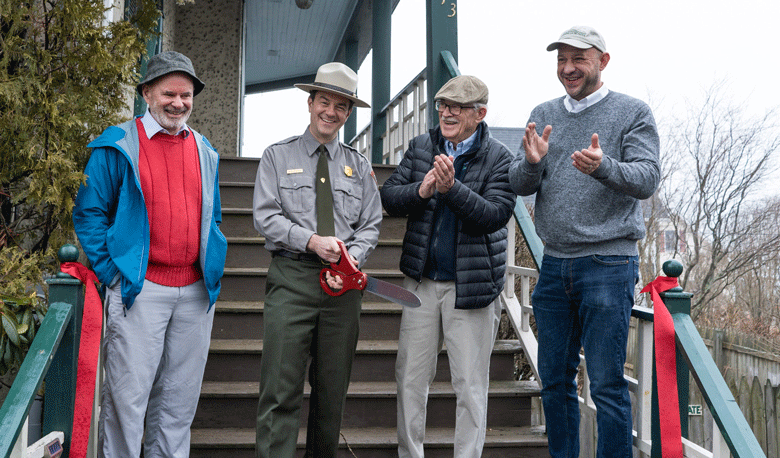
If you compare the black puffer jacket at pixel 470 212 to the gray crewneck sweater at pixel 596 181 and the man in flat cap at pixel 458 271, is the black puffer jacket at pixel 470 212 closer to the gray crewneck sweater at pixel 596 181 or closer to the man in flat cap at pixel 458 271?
the man in flat cap at pixel 458 271

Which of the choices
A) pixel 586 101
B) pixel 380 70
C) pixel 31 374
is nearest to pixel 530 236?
pixel 586 101

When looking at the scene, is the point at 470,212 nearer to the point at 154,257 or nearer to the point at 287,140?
→ the point at 287,140

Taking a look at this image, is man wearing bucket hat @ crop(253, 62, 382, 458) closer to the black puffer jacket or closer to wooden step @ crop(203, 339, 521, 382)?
the black puffer jacket

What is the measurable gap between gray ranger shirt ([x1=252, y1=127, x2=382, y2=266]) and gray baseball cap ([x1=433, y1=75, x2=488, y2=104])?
44 cm

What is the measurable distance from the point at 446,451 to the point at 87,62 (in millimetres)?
2184

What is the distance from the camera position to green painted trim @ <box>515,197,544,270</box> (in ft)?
9.73

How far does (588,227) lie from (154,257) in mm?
1421

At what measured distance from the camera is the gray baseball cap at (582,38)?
7.09 ft

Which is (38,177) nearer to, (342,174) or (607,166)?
(342,174)

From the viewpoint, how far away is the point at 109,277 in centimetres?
208

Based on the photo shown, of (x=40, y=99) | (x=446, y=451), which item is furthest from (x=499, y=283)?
(x=40, y=99)

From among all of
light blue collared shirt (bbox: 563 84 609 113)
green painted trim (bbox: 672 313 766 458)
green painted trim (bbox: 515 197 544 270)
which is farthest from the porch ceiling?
green painted trim (bbox: 672 313 766 458)

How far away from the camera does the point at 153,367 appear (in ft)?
6.98

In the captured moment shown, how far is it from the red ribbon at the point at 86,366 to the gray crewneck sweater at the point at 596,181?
1458 mm
